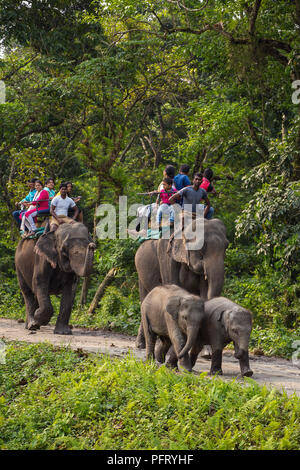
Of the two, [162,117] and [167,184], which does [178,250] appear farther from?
[162,117]

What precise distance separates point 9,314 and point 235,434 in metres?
13.6

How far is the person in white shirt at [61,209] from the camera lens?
13.2 meters

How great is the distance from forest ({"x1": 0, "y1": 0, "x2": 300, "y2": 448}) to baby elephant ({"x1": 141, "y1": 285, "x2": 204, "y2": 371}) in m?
3.49

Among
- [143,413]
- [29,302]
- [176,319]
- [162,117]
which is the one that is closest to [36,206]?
[29,302]

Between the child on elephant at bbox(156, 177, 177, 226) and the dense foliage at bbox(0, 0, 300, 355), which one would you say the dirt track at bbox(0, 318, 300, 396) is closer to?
the dense foliage at bbox(0, 0, 300, 355)

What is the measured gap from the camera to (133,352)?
10766mm

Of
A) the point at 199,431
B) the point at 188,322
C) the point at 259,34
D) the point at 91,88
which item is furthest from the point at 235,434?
the point at 91,88

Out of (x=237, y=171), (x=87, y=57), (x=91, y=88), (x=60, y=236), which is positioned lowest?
(x=60, y=236)

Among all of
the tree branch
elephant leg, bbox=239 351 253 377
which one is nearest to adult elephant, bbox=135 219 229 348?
elephant leg, bbox=239 351 253 377

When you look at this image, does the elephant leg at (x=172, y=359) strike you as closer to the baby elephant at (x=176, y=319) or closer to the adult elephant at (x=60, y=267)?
the baby elephant at (x=176, y=319)

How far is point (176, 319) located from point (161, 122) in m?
14.2

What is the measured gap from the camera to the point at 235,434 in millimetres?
6328

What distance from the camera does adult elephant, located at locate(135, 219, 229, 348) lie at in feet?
33.0

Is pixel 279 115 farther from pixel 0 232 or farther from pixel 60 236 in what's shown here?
pixel 0 232
